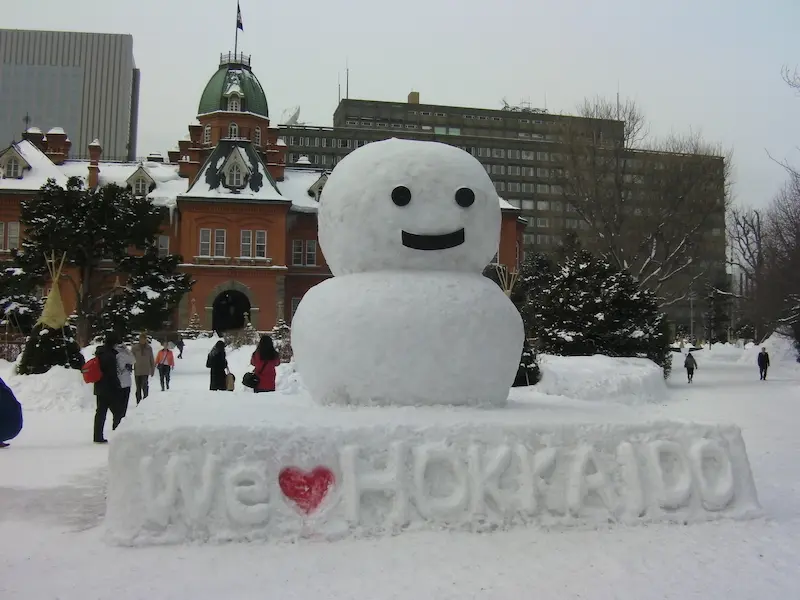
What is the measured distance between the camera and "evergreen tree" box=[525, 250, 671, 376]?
20156 mm

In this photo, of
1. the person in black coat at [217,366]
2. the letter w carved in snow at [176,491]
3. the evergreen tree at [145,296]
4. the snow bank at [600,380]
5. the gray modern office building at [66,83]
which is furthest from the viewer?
the gray modern office building at [66,83]

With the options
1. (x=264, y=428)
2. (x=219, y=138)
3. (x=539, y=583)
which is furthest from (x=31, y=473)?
(x=219, y=138)

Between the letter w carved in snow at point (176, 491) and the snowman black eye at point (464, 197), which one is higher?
the snowman black eye at point (464, 197)

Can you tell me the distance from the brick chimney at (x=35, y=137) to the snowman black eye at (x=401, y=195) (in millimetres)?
47009

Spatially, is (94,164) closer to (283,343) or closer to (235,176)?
(235,176)

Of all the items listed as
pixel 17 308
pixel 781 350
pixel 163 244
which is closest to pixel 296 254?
pixel 163 244

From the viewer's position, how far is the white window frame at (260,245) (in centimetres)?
4119

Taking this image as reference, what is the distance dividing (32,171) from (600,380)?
38877 millimetres

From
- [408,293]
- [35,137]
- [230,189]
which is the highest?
[35,137]

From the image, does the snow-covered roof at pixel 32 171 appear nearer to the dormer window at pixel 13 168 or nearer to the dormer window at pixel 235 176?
Answer: the dormer window at pixel 13 168

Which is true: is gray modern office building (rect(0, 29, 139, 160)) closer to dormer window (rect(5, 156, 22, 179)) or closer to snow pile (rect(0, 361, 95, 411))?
dormer window (rect(5, 156, 22, 179))

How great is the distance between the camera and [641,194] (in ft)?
93.0

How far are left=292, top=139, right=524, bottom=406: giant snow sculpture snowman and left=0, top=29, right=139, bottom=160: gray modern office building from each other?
3691 centimetres

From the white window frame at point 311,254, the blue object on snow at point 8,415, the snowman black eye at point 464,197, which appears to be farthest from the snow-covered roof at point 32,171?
the snowman black eye at point 464,197
